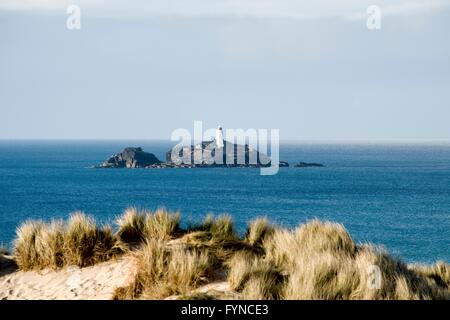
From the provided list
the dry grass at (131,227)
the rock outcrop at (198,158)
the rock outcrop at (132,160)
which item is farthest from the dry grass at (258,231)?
the rock outcrop at (132,160)

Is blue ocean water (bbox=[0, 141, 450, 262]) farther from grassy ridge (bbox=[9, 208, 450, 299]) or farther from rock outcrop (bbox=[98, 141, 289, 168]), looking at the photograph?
grassy ridge (bbox=[9, 208, 450, 299])

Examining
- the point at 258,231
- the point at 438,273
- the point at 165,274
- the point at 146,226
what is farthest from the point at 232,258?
the point at 438,273

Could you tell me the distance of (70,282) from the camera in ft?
37.6

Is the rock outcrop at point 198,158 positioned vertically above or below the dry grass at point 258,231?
below

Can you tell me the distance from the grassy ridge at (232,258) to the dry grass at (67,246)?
2 centimetres

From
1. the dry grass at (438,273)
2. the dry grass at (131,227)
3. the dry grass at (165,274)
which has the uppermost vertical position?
the dry grass at (131,227)

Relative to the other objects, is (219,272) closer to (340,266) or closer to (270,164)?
(340,266)

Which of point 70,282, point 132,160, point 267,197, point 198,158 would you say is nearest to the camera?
point 70,282

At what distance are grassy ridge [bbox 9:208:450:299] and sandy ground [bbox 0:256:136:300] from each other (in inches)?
8.9

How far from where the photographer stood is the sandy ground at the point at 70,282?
10.8 metres

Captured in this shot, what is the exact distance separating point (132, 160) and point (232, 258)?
163881 millimetres

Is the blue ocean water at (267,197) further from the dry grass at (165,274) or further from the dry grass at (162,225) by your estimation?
the dry grass at (165,274)

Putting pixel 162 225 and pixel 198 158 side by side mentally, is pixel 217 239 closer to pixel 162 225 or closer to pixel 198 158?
pixel 162 225

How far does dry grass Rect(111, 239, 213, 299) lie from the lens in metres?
10.1
